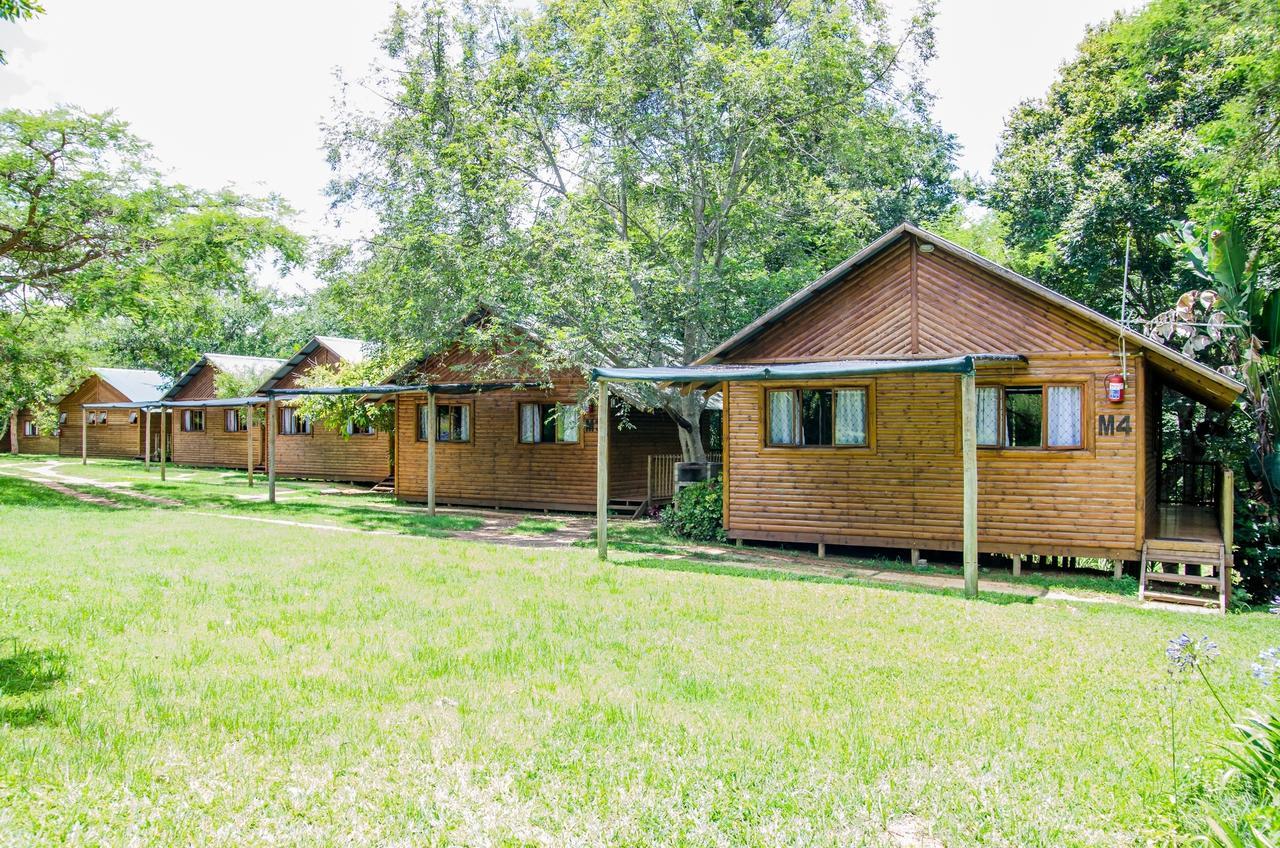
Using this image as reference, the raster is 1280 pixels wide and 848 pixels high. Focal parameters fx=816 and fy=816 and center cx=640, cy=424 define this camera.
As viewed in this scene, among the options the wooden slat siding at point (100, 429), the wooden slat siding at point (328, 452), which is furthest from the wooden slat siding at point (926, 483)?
the wooden slat siding at point (100, 429)

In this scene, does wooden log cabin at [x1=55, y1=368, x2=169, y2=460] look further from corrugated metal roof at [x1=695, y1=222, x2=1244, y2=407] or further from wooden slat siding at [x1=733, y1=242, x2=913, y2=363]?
wooden slat siding at [x1=733, y1=242, x2=913, y2=363]

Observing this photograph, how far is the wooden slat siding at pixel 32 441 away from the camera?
46.4m

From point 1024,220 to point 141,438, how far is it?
38788 mm

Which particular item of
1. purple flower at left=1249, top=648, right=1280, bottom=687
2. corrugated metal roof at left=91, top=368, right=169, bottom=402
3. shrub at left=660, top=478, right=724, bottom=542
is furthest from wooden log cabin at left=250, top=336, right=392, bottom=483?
purple flower at left=1249, top=648, right=1280, bottom=687

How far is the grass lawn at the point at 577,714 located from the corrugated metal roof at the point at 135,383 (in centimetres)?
3543

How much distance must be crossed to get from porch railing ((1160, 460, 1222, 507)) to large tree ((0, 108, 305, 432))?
20978 millimetres

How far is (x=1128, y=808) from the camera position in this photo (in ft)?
12.9

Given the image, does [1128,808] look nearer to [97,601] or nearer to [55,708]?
[55,708]

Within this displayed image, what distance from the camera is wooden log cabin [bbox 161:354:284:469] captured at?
32.9 meters

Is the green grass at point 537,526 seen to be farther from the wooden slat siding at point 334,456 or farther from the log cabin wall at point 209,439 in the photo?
the log cabin wall at point 209,439

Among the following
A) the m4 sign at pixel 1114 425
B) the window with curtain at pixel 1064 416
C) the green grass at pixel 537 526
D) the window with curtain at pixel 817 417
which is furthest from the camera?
the green grass at pixel 537 526

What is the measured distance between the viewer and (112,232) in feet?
65.5

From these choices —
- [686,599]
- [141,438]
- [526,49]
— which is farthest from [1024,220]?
[141,438]

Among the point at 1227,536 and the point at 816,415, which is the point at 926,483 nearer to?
the point at 816,415
